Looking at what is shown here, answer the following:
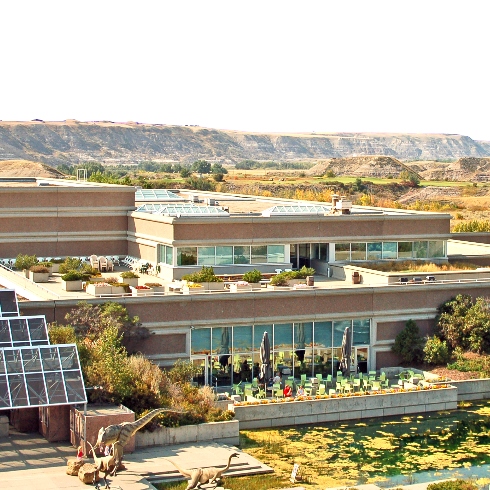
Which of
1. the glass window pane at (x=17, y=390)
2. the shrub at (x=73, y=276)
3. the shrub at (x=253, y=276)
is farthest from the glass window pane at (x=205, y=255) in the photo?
the glass window pane at (x=17, y=390)

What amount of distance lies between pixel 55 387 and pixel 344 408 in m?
12.6

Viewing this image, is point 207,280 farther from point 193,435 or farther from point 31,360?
point 31,360

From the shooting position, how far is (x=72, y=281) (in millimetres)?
47906

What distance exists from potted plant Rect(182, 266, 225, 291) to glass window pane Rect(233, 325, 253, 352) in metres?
2.34

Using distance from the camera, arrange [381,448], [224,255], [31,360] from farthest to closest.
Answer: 1. [224,255]
2. [381,448]
3. [31,360]

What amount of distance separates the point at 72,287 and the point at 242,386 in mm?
9222

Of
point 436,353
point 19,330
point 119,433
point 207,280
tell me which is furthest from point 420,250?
point 119,433

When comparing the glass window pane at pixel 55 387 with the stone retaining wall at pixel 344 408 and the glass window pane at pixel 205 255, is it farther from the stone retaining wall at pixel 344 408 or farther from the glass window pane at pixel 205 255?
the glass window pane at pixel 205 255

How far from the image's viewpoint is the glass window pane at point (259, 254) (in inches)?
2148

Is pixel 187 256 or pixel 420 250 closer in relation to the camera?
pixel 187 256

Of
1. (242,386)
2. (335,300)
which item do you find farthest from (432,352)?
(242,386)

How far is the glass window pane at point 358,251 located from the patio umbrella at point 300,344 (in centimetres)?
1047

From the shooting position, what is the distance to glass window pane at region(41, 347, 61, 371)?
35.0 metres

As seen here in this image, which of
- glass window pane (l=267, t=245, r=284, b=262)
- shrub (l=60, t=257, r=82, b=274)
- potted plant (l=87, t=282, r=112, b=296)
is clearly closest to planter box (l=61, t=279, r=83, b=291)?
potted plant (l=87, t=282, r=112, b=296)
